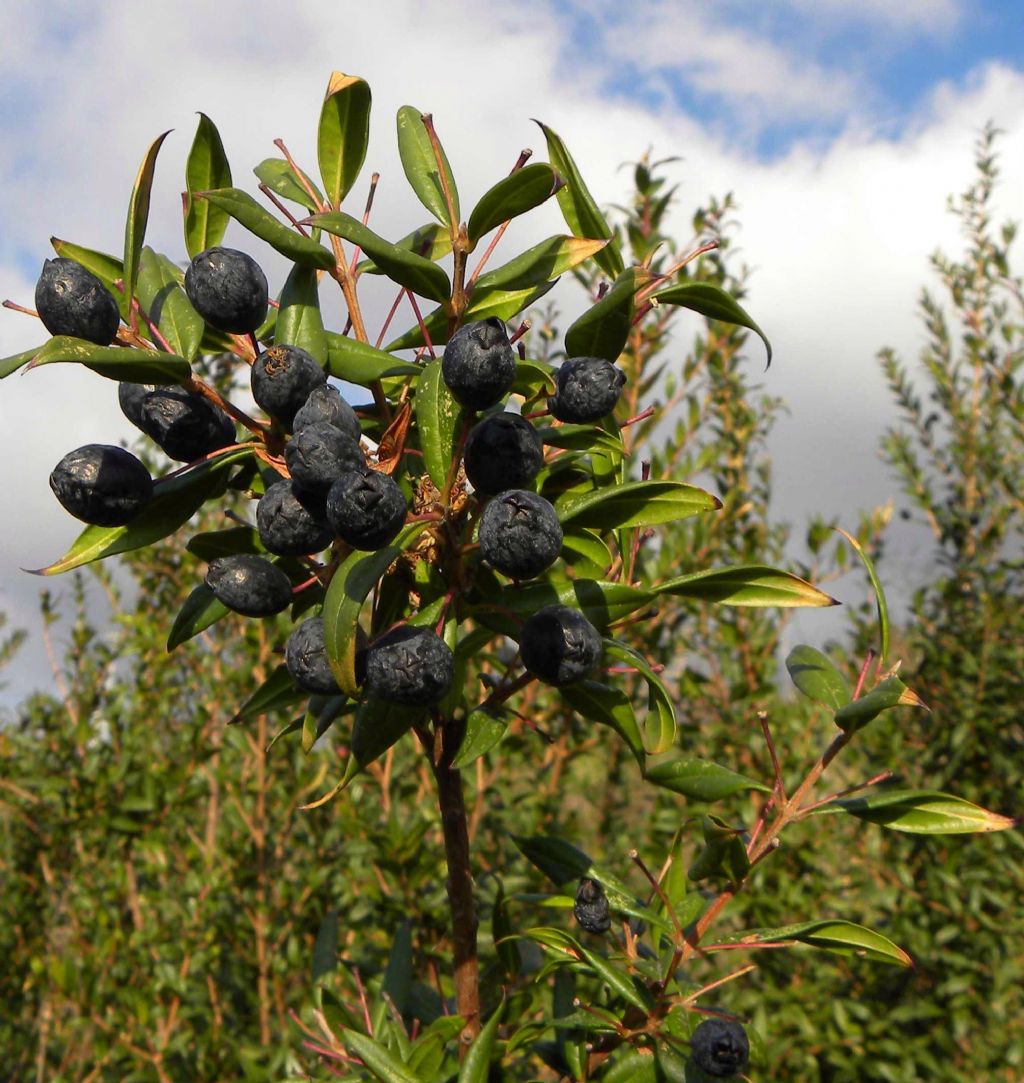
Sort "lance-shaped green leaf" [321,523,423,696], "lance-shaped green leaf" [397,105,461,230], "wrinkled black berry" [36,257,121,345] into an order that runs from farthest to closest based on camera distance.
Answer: "lance-shaped green leaf" [397,105,461,230]
"wrinkled black berry" [36,257,121,345]
"lance-shaped green leaf" [321,523,423,696]

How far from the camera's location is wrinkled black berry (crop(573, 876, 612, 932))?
38.8 inches

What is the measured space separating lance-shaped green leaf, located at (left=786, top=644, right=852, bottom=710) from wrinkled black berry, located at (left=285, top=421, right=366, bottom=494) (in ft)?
1.66

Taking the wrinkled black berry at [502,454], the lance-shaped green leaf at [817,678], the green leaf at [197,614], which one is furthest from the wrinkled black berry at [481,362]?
the lance-shaped green leaf at [817,678]

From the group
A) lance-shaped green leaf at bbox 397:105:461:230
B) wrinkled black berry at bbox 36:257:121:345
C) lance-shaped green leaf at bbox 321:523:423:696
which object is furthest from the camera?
lance-shaped green leaf at bbox 397:105:461:230

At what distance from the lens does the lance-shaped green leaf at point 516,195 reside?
0.85 m

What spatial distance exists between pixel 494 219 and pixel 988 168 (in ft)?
10.5

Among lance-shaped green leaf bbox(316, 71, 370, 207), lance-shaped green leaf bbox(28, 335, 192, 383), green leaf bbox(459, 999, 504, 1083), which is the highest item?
lance-shaped green leaf bbox(316, 71, 370, 207)

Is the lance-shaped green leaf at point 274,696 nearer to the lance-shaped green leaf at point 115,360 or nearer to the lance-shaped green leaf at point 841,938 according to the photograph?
the lance-shaped green leaf at point 115,360

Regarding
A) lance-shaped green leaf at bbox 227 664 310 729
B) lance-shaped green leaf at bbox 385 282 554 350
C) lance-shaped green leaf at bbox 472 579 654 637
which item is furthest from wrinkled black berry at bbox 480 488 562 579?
lance-shaped green leaf at bbox 227 664 310 729

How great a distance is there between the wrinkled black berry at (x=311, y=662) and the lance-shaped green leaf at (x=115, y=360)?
24 centimetres

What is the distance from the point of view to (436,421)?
2.72 ft

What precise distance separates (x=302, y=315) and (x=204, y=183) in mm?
Result: 176

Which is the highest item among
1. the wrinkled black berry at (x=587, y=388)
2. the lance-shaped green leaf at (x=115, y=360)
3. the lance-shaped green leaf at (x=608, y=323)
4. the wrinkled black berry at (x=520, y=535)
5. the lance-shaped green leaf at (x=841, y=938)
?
the lance-shaped green leaf at (x=608, y=323)

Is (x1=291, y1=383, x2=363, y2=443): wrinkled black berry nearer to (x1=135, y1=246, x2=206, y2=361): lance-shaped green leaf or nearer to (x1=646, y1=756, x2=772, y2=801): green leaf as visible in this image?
(x1=135, y1=246, x2=206, y2=361): lance-shaped green leaf
